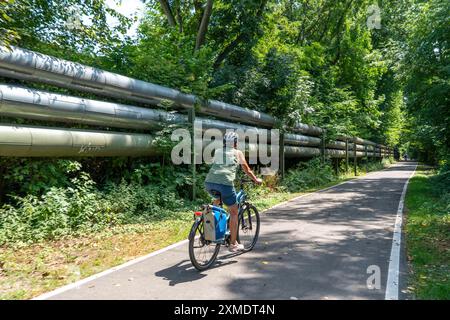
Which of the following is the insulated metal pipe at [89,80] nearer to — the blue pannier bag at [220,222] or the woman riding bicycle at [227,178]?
the woman riding bicycle at [227,178]

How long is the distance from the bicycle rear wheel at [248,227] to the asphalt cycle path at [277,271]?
19 centimetres

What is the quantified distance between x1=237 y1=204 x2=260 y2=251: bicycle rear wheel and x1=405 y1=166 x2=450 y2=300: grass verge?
2.59 metres

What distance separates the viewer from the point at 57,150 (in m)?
7.43

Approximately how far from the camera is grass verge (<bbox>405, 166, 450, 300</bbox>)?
179 inches

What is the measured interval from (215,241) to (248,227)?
1326mm

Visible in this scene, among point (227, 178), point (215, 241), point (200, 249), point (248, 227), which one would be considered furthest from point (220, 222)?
point (248, 227)

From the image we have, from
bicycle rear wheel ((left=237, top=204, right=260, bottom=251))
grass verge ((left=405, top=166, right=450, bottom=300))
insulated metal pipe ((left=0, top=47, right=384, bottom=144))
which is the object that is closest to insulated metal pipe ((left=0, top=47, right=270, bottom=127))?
insulated metal pipe ((left=0, top=47, right=384, bottom=144))

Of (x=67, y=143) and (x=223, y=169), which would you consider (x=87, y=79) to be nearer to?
(x=67, y=143)

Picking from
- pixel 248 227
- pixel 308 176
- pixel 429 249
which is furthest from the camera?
pixel 308 176

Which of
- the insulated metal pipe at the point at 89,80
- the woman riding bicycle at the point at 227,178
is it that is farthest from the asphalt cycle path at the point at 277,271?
the insulated metal pipe at the point at 89,80

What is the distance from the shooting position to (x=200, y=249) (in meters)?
5.38

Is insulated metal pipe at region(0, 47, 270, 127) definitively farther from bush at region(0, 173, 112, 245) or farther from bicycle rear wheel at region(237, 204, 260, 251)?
bicycle rear wheel at region(237, 204, 260, 251)

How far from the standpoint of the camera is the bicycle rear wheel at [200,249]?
16.8 feet

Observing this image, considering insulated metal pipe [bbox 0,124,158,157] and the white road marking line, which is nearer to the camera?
the white road marking line
